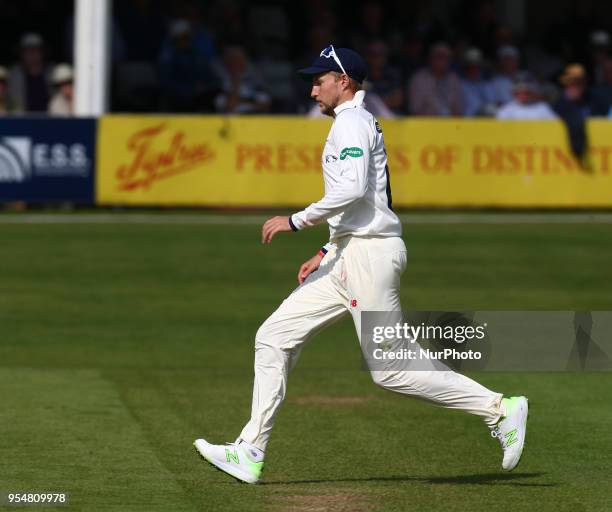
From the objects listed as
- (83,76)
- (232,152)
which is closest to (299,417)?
(232,152)

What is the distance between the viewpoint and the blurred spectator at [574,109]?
68.6 feet

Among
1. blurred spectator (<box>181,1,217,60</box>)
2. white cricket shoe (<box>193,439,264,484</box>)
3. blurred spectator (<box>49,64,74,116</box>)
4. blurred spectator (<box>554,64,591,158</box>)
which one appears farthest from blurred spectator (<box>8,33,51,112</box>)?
white cricket shoe (<box>193,439,264,484</box>)

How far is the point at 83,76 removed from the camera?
2155 centimetres

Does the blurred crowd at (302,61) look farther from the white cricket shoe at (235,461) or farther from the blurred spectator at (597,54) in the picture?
the white cricket shoe at (235,461)

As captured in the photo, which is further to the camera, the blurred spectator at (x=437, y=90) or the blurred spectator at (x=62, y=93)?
the blurred spectator at (x=437, y=90)

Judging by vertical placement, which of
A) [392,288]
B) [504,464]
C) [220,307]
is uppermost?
[392,288]

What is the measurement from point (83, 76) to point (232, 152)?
2.60m

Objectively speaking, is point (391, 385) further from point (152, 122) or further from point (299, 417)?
point (152, 122)

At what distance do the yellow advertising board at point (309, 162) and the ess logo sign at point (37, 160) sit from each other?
30cm

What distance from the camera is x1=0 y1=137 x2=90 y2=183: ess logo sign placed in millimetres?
20172

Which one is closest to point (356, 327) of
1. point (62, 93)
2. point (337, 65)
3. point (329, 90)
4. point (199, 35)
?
point (329, 90)

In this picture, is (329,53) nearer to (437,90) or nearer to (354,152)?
(354,152)

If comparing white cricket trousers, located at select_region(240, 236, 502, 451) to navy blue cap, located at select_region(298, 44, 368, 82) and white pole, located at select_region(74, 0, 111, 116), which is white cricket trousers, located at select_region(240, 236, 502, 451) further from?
white pole, located at select_region(74, 0, 111, 116)

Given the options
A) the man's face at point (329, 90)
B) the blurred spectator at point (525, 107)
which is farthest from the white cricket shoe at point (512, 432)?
the blurred spectator at point (525, 107)
